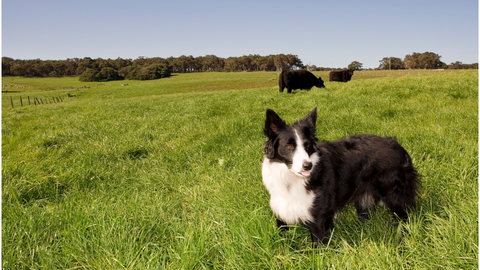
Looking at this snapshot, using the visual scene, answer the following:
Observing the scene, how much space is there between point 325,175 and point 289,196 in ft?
1.53

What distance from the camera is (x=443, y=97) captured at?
9.63 m

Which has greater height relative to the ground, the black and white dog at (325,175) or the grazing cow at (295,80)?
the grazing cow at (295,80)

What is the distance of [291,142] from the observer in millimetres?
2742

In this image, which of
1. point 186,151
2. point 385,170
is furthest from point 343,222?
point 186,151

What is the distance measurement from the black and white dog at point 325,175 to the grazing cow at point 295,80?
1489 centimetres

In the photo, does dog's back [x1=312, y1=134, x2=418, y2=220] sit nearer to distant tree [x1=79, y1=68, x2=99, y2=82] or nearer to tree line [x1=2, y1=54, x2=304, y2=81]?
tree line [x1=2, y1=54, x2=304, y2=81]

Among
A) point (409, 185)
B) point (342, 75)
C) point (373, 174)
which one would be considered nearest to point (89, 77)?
point (342, 75)

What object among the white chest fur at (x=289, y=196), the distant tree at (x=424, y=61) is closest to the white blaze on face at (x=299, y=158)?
the white chest fur at (x=289, y=196)

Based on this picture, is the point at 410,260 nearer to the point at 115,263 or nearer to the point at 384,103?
the point at 115,263

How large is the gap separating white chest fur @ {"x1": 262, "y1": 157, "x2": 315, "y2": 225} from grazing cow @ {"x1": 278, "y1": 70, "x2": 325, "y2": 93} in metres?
15.4

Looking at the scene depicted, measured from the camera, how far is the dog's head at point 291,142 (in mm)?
2663

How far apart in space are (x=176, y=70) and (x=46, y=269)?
157934 millimetres

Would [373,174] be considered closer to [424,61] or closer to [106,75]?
[106,75]

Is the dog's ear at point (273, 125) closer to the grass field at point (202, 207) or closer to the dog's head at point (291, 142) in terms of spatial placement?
the dog's head at point (291, 142)
